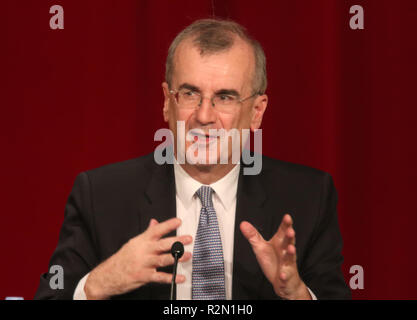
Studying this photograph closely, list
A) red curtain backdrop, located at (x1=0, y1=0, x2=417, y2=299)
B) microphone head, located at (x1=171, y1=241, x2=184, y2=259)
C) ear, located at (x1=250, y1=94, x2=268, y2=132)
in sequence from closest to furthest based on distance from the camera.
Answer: microphone head, located at (x1=171, y1=241, x2=184, y2=259)
ear, located at (x1=250, y1=94, x2=268, y2=132)
red curtain backdrop, located at (x1=0, y1=0, x2=417, y2=299)

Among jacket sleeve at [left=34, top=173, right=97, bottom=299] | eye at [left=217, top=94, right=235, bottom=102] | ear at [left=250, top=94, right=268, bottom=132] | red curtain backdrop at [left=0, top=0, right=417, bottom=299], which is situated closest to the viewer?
jacket sleeve at [left=34, top=173, right=97, bottom=299]

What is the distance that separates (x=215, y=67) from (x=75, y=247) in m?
0.64

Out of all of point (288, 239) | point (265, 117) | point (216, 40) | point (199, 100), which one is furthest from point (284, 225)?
point (265, 117)

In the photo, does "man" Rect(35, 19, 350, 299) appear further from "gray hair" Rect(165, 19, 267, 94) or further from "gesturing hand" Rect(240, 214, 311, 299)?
"gesturing hand" Rect(240, 214, 311, 299)

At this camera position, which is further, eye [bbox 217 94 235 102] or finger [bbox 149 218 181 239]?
eye [bbox 217 94 235 102]

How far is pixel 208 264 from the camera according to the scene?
161 centimetres

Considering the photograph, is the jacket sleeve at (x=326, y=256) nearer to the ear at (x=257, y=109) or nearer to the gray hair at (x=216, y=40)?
the ear at (x=257, y=109)

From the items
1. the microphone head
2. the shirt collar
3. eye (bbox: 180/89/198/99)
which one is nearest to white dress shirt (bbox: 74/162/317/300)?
the shirt collar

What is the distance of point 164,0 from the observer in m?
2.07

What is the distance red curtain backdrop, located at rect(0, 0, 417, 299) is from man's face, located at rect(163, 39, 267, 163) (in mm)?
398

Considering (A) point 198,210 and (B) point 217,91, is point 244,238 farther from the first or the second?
(B) point 217,91

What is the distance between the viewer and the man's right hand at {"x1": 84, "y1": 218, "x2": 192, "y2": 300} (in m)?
1.32

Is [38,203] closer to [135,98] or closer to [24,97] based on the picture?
[24,97]

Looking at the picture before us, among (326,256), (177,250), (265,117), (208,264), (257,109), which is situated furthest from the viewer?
(265,117)
